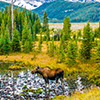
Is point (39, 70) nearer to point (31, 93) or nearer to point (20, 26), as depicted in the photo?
point (31, 93)

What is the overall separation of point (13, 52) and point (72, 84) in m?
25.0

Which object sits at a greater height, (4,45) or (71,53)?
(4,45)

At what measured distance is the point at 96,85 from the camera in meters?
18.3

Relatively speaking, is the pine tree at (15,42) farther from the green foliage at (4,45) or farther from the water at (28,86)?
the water at (28,86)

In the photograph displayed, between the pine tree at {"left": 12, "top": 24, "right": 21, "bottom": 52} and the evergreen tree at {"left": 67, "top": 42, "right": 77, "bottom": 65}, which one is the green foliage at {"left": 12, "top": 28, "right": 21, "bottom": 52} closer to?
the pine tree at {"left": 12, "top": 24, "right": 21, "bottom": 52}

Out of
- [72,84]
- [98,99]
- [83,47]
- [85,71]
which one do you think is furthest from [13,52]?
[98,99]

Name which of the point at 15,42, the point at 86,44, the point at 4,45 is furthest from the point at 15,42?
the point at 86,44

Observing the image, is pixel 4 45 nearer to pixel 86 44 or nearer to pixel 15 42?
pixel 15 42

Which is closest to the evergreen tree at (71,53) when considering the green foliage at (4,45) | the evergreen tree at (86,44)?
the evergreen tree at (86,44)

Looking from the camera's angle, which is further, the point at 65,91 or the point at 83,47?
the point at 83,47

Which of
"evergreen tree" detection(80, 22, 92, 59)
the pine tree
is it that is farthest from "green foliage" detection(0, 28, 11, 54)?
"evergreen tree" detection(80, 22, 92, 59)

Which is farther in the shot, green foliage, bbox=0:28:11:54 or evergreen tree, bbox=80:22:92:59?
green foliage, bbox=0:28:11:54

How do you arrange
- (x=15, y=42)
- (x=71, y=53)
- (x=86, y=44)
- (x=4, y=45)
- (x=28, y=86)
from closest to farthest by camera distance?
(x=28, y=86), (x=71, y=53), (x=86, y=44), (x=4, y=45), (x=15, y=42)

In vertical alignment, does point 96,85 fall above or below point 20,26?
below
